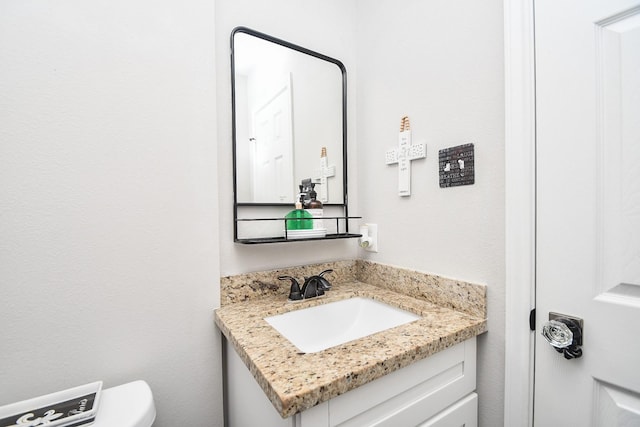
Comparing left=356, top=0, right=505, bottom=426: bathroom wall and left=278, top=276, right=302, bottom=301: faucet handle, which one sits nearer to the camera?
left=356, top=0, right=505, bottom=426: bathroom wall

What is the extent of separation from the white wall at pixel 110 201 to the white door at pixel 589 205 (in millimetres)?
1004

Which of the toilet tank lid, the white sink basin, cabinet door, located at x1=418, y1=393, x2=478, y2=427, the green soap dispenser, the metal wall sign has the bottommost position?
cabinet door, located at x1=418, y1=393, x2=478, y2=427

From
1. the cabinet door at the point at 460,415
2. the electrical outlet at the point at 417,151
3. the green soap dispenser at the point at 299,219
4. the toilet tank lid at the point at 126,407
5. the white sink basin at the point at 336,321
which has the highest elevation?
the electrical outlet at the point at 417,151

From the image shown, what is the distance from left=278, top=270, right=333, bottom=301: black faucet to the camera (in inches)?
40.4

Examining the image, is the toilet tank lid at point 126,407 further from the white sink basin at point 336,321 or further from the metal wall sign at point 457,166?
the metal wall sign at point 457,166

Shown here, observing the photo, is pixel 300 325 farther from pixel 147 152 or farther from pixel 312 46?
pixel 312 46

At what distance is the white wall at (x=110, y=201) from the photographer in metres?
0.70

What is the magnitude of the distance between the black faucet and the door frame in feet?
2.02

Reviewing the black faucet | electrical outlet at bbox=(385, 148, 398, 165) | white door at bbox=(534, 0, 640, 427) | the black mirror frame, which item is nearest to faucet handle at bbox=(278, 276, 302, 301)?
the black faucet

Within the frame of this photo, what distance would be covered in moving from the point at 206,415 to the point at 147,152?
91 cm

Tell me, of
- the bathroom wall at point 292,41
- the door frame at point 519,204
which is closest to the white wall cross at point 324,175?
the bathroom wall at point 292,41

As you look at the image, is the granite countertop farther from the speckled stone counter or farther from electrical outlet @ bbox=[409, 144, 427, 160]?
electrical outlet @ bbox=[409, 144, 427, 160]

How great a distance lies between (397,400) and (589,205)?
2.18 feet

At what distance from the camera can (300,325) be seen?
0.97 meters
